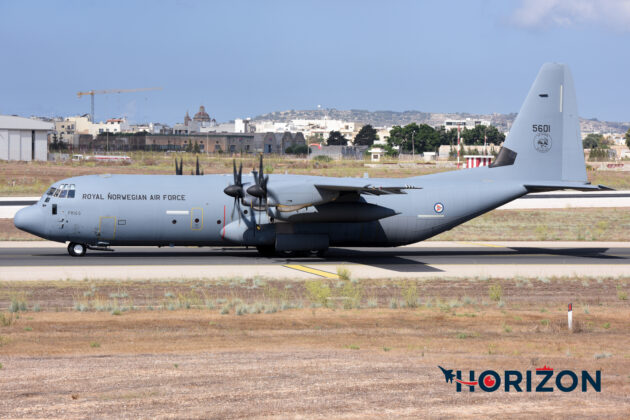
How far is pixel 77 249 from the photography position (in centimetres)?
3281

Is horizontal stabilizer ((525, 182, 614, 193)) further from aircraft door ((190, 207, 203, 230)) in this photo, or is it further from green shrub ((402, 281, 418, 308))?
aircraft door ((190, 207, 203, 230))

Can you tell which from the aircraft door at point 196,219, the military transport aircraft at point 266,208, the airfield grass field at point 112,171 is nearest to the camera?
the military transport aircraft at point 266,208

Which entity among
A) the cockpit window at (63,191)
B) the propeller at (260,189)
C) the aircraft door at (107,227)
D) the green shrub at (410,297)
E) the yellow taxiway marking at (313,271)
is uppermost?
the propeller at (260,189)

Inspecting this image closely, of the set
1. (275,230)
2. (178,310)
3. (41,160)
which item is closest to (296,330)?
(178,310)

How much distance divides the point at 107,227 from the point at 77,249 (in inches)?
92.6

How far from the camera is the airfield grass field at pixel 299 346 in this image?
12688 millimetres

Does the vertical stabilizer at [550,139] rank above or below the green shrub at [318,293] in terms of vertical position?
above

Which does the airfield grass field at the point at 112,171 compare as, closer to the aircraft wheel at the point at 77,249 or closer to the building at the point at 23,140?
the building at the point at 23,140

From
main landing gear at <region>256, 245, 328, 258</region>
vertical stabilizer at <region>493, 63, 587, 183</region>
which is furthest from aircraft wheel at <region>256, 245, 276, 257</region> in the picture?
vertical stabilizer at <region>493, 63, 587, 183</region>

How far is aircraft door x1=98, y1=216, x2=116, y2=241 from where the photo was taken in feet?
103

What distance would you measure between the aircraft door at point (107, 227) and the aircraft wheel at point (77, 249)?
5.64ft

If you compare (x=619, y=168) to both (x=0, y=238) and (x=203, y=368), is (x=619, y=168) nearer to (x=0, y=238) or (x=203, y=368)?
(x=0, y=238)

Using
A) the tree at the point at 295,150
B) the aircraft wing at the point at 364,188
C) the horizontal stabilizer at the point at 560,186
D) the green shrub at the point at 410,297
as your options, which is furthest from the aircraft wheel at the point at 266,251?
the tree at the point at 295,150

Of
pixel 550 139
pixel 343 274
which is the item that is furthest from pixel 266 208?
pixel 550 139
